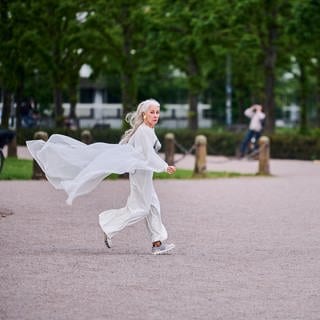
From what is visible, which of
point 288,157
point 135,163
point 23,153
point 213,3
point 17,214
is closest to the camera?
point 135,163

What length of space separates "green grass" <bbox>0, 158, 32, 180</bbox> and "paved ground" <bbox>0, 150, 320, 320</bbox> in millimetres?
5139

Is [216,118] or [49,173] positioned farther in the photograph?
[216,118]

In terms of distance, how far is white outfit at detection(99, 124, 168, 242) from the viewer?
13.7 metres

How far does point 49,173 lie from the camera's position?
14148mm

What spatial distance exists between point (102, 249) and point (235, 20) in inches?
1251

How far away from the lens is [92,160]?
1409cm

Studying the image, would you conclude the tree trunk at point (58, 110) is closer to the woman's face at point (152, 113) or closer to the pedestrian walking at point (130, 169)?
the pedestrian walking at point (130, 169)

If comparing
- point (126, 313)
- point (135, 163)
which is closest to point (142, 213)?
point (135, 163)

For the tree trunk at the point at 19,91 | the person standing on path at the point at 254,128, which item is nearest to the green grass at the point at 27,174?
the tree trunk at the point at 19,91

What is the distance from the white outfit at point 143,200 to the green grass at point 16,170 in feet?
46.9

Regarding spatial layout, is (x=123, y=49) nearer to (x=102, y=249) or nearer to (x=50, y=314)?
(x=102, y=249)

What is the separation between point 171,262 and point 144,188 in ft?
3.74

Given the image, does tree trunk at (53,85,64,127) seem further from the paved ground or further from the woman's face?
the woman's face

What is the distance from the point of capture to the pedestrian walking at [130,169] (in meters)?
13.6
